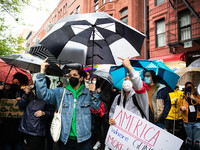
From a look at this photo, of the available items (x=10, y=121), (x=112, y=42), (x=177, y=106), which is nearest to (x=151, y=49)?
(x=177, y=106)

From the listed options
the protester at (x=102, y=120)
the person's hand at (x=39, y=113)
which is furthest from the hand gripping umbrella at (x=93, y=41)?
the protester at (x=102, y=120)

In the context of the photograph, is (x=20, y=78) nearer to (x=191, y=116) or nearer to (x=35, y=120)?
(x=35, y=120)

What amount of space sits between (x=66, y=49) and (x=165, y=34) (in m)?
12.3

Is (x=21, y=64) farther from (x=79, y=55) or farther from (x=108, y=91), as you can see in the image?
(x=108, y=91)

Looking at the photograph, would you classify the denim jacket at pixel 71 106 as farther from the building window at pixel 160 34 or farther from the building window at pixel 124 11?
the building window at pixel 124 11

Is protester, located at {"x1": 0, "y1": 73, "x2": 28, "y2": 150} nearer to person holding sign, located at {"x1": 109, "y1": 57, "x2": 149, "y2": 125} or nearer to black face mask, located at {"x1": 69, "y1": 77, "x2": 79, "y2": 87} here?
black face mask, located at {"x1": 69, "y1": 77, "x2": 79, "y2": 87}

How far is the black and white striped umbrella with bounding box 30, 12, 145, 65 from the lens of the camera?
3.11 metres

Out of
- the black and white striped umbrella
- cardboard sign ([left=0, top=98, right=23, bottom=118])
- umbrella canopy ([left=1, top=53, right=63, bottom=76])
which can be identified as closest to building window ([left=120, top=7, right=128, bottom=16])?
the black and white striped umbrella

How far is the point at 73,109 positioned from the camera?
2.63 metres

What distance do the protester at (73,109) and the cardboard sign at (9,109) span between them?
4.98 ft

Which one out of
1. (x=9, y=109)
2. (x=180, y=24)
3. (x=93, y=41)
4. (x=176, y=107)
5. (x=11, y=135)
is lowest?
(x=11, y=135)

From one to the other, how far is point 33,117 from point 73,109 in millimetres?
1061

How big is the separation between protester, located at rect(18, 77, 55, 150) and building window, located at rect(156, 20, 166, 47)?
42.7ft

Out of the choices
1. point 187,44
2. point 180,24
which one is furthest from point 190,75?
point 180,24
